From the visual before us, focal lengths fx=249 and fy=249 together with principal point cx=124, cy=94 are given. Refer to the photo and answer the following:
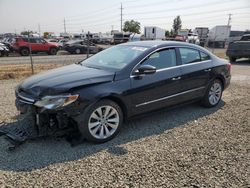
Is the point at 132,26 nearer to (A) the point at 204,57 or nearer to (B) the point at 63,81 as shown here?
(A) the point at 204,57

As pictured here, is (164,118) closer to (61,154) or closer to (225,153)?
(225,153)

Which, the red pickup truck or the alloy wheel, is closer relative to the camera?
the alloy wheel

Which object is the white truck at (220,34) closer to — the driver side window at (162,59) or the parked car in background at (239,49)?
the parked car in background at (239,49)

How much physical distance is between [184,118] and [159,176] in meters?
2.19

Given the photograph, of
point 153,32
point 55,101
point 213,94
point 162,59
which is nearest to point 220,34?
point 153,32

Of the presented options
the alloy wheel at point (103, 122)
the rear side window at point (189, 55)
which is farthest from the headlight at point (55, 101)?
the rear side window at point (189, 55)

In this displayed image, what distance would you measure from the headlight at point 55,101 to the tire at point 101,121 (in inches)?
11.4

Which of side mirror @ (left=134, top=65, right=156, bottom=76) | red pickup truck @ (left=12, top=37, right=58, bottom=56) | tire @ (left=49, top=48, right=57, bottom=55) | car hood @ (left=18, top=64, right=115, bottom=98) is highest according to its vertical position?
side mirror @ (left=134, top=65, right=156, bottom=76)

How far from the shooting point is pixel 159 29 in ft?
146

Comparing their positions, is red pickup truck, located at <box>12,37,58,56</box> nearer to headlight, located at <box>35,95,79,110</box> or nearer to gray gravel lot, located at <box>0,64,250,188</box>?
gray gravel lot, located at <box>0,64,250,188</box>

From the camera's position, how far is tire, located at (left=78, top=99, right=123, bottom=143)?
3.68m

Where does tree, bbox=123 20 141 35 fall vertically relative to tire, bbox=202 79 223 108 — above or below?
above

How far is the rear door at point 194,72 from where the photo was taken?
4949 mm

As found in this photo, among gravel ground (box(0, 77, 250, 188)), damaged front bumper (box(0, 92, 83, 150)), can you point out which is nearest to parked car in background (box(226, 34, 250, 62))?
gravel ground (box(0, 77, 250, 188))
